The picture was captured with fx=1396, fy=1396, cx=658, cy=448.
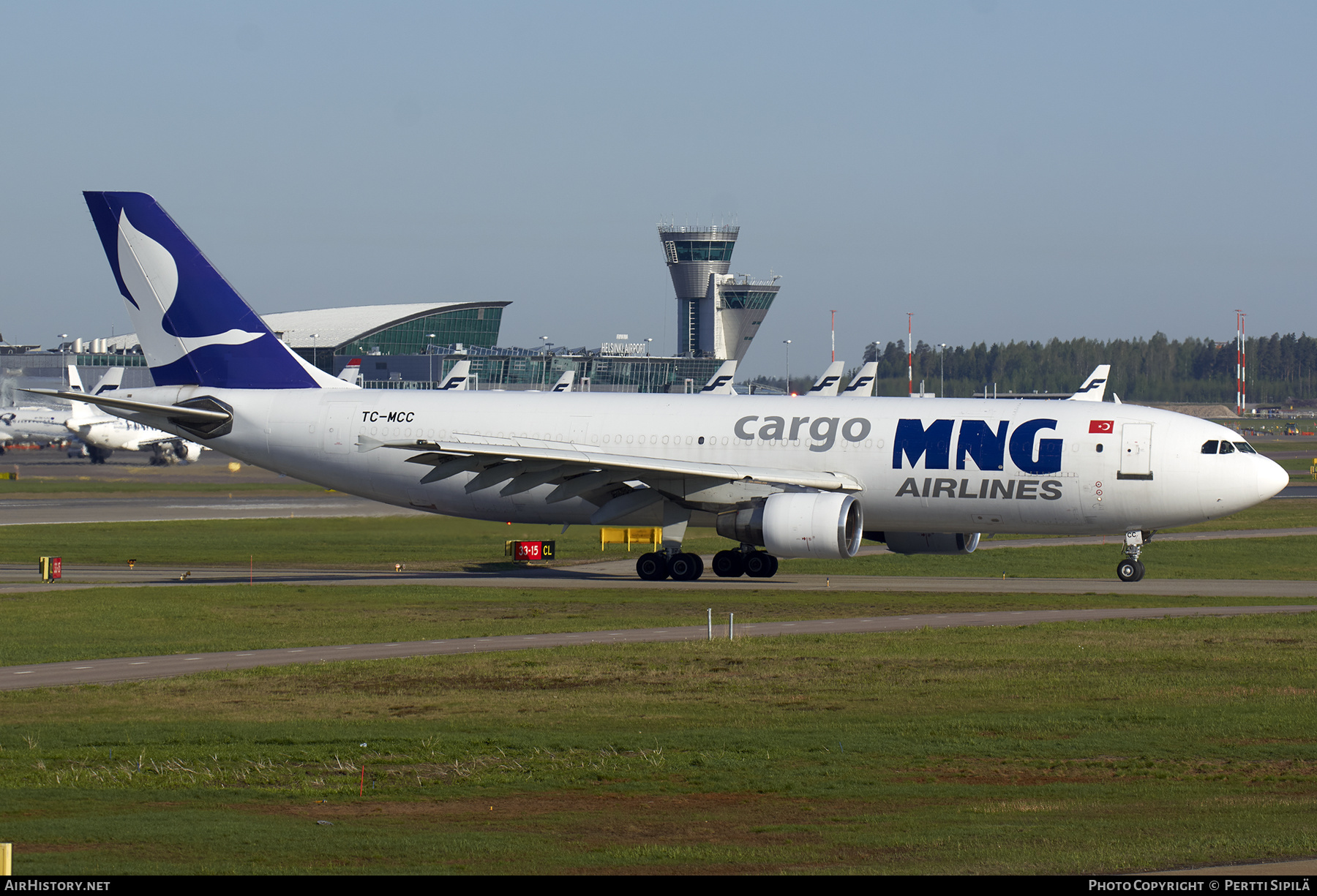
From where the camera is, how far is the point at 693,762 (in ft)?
57.9

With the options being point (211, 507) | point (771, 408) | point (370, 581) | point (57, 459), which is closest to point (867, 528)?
point (771, 408)

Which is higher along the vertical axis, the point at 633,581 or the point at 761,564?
the point at 761,564

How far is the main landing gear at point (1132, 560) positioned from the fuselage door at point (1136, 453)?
269cm

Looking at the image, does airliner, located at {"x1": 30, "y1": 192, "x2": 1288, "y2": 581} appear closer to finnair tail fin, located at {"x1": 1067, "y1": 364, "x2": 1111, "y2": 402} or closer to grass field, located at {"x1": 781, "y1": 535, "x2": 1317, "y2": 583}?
grass field, located at {"x1": 781, "y1": 535, "x2": 1317, "y2": 583}

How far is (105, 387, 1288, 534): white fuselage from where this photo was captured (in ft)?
123

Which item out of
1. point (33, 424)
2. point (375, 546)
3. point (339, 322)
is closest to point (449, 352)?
point (339, 322)

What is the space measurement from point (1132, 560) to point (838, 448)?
357 inches

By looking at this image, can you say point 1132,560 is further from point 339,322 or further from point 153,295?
point 339,322

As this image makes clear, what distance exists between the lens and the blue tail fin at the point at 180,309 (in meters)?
42.7

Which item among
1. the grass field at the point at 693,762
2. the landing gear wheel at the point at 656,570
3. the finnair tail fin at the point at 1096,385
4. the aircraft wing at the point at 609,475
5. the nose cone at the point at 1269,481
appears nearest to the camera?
the grass field at the point at 693,762

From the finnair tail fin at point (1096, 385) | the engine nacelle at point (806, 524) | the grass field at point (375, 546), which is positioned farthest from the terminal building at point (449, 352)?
the engine nacelle at point (806, 524)

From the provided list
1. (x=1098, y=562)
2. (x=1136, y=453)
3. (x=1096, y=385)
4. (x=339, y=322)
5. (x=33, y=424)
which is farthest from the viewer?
(x=339, y=322)

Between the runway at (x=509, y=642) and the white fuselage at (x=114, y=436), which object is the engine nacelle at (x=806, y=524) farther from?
the white fuselage at (x=114, y=436)

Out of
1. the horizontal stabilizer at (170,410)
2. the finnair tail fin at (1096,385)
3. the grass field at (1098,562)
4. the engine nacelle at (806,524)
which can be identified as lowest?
the grass field at (1098,562)
